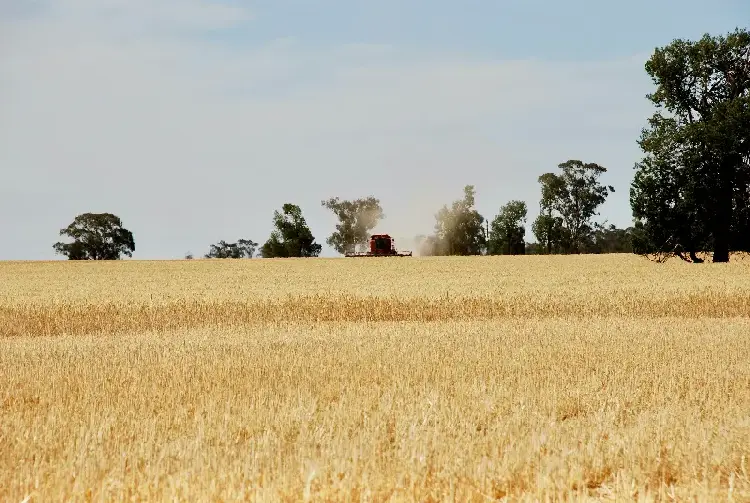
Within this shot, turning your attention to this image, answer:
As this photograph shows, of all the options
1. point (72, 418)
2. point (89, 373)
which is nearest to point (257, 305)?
point (89, 373)

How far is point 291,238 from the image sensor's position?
89312mm

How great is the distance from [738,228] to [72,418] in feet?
123

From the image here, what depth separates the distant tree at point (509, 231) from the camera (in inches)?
3524

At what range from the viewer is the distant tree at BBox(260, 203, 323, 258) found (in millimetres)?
88750

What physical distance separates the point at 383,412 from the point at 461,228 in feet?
266

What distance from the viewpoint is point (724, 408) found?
27.8 feet

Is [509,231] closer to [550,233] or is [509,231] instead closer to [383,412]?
[550,233]

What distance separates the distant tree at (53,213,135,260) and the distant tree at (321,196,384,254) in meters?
24.5

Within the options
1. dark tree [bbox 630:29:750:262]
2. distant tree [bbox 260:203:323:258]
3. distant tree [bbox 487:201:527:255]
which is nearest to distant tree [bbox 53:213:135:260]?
distant tree [bbox 260:203:323:258]

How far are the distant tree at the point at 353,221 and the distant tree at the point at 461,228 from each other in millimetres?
10941

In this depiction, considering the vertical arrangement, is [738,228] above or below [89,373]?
above

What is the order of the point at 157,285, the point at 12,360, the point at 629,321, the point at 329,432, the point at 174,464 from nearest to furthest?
the point at 174,464, the point at 329,432, the point at 12,360, the point at 629,321, the point at 157,285

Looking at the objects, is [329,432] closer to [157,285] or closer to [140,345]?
[140,345]

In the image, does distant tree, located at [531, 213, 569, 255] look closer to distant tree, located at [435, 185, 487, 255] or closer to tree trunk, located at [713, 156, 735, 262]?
distant tree, located at [435, 185, 487, 255]
